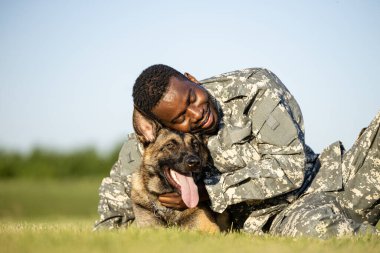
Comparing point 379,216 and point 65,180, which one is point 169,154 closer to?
point 379,216

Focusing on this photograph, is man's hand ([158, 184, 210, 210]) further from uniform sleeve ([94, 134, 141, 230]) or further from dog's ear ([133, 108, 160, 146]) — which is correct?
uniform sleeve ([94, 134, 141, 230])

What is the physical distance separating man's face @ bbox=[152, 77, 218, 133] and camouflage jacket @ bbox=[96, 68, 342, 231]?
44cm

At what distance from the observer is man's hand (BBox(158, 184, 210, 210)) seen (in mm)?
6016

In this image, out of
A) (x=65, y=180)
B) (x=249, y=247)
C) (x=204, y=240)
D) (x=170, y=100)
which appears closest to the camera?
(x=249, y=247)

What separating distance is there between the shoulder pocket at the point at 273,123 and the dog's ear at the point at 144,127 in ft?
3.84

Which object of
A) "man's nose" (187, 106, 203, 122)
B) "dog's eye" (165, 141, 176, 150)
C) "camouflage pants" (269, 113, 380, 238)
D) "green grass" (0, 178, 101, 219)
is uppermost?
"man's nose" (187, 106, 203, 122)

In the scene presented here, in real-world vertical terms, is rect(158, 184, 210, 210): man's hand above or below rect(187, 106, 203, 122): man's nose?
below

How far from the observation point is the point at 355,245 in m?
4.46

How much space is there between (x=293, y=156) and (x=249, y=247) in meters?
1.87

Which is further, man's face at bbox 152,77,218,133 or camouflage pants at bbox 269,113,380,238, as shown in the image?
camouflage pants at bbox 269,113,380,238

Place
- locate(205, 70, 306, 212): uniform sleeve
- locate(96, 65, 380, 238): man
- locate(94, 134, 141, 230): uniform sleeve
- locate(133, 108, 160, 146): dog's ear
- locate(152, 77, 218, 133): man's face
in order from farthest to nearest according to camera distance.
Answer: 1. locate(94, 134, 141, 230): uniform sleeve
2. locate(133, 108, 160, 146): dog's ear
3. locate(205, 70, 306, 212): uniform sleeve
4. locate(96, 65, 380, 238): man
5. locate(152, 77, 218, 133): man's face

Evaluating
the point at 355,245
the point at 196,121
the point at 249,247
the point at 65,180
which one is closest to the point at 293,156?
the point at 196,121

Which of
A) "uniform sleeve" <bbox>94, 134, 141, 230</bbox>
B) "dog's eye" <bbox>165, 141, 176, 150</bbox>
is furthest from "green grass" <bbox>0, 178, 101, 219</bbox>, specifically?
"dog's eye" <bbox>165, 141, 176, 150</bbox>

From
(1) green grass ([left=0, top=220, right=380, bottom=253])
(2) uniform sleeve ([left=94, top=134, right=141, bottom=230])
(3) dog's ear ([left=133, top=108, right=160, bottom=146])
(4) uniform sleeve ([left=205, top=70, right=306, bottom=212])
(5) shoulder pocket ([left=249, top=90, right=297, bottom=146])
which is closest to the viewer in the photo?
(1) green grass ([left=0, top=220, right=380, bottom=253])
